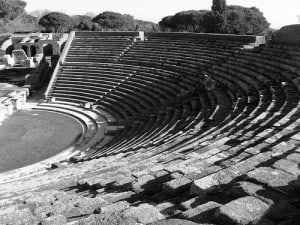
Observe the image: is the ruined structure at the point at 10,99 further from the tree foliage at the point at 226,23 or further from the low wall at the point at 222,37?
the tree foliage at the point at 226,23

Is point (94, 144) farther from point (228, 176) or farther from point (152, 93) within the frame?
point (228, 176)

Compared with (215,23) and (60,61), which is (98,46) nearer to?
(60,61)

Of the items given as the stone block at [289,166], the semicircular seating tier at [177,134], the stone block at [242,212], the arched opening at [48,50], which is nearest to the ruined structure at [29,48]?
the arched opening at [48,50]

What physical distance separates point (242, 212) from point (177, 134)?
9.36m

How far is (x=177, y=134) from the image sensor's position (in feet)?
44.4

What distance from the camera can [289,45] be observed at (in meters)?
22.2

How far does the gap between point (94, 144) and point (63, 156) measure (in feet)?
7.22

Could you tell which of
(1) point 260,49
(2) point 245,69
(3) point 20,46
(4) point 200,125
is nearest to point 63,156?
(4) point 200,125

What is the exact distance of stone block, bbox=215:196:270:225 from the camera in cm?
402

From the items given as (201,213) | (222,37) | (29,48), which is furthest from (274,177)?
(29,48)

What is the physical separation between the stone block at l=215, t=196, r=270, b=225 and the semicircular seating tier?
0.04ft

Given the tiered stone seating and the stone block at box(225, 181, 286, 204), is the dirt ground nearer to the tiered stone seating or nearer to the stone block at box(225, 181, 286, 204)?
the tiered stone seating

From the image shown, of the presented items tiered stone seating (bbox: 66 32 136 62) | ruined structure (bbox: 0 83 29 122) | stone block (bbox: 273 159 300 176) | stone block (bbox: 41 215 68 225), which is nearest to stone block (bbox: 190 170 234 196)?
stone block (bbox: 273 159 300 176)

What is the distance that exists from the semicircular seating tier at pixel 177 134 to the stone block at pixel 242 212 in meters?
0.01
